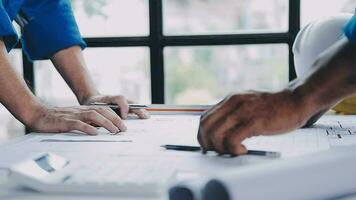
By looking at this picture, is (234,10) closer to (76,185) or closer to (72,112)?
(72,112)

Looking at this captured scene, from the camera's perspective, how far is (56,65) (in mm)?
1458

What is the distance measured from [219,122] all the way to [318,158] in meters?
0.18

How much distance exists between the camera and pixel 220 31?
2.16m

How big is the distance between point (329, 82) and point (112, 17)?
5.47 feet

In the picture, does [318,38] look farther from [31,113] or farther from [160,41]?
[160,41]

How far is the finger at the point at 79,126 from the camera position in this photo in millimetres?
966

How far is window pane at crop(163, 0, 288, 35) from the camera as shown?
2127 mm

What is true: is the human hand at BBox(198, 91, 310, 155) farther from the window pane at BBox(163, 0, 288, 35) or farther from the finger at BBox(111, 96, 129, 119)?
the window pane at BBox(163, 0, 288, 35)

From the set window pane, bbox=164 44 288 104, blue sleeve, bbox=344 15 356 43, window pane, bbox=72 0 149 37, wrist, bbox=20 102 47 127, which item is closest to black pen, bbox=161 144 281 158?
blue sleeve, bbox=344 15 356 43

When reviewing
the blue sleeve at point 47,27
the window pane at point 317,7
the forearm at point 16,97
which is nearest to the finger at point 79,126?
the forearm at point 16,97

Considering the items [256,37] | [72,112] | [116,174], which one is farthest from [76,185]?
[256,37]

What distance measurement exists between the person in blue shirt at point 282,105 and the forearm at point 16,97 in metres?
0.48

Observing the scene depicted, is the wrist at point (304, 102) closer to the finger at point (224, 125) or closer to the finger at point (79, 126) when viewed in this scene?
the finger at point (224, 125)

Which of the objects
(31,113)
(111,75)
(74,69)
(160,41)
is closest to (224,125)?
(31,113)
